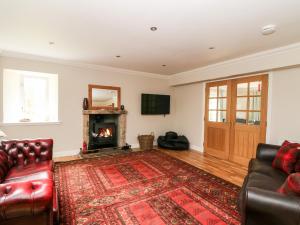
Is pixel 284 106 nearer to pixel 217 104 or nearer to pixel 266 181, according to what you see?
pixel 217 104

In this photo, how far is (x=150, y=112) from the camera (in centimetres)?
552

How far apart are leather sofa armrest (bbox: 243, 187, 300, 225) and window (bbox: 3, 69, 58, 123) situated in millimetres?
4382

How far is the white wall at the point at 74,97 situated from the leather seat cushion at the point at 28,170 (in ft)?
6.29

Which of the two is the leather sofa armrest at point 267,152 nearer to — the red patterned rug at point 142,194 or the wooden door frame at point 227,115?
the red patterned rug at point 142,194

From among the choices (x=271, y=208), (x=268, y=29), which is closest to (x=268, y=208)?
(x=271, y=208)

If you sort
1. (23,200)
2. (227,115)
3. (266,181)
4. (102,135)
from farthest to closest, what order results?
1. (102,135)
2. (227,115)
3. (266,181)
4. (23,200)

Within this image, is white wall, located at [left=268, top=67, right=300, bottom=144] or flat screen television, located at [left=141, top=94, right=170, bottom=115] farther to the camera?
flat screen television, located at [left=141, top=94, right=170, bottom=115]

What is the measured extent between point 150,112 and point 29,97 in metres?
3.34

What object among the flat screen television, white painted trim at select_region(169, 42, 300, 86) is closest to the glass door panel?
white painted trim at select_region(169, 42, 300, 86)

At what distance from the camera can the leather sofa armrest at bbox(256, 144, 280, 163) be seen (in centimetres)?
260

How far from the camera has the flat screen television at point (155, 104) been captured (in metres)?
5.43

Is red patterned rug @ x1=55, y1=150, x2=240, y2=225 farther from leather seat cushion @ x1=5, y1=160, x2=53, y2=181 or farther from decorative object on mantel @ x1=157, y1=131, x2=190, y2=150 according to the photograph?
decorative object on mantel @ x1=157, y1=131, x2=190, y2=150

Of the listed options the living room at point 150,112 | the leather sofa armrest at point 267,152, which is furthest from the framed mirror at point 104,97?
the leather sofa armrest at point 267,152

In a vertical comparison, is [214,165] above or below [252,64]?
below
